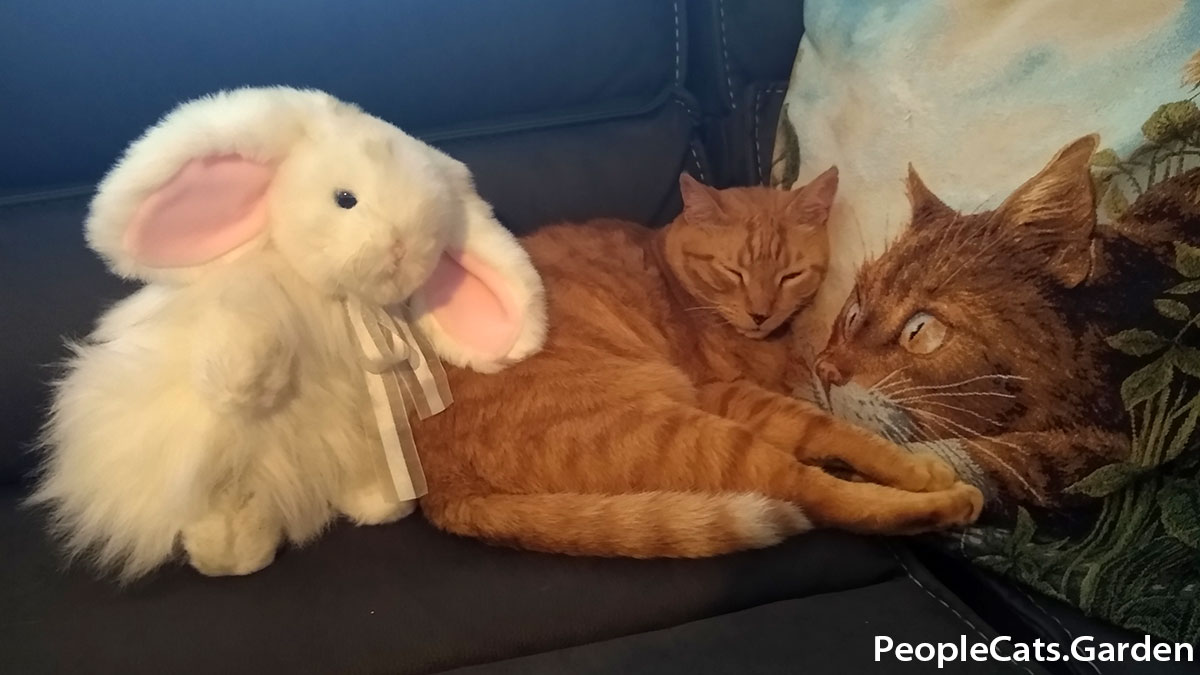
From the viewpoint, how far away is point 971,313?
88 centimetres

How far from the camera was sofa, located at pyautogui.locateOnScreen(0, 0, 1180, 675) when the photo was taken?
0.85 metres

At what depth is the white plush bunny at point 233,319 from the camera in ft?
2.69

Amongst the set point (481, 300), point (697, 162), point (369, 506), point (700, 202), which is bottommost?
point (369, 506)

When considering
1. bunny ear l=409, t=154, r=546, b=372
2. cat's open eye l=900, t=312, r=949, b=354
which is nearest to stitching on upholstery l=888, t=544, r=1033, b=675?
cat's open eye l=900, t=312, r=949, b=354

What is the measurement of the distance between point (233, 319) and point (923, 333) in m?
0.68

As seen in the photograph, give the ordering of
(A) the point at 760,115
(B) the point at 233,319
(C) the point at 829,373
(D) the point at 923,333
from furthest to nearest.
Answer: (A) the point at 760,115 < (C) the point at 829,373 < (D) the point at 923,333 < (B) the point at 233,319

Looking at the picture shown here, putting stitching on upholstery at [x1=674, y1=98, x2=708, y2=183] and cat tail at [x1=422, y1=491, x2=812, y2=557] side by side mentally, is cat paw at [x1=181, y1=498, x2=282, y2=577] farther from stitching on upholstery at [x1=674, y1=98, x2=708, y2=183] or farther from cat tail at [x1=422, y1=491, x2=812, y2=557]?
stitching on upholstery at [x1=674, y1=98, x2=708, y2=183]

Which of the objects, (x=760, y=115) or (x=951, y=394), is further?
(x=760, y=115)

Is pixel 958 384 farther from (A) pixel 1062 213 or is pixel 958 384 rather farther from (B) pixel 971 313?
(A) pixel 1062 213

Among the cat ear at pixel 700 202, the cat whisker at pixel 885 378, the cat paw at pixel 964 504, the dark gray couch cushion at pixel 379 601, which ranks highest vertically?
the cat ear at pixel 700 202

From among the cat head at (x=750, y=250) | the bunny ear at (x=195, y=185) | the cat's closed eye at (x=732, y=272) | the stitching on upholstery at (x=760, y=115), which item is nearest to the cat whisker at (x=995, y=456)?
the cat head at (x=750, y=250)

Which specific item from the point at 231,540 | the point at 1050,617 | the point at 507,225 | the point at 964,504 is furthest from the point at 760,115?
the point at 231,540

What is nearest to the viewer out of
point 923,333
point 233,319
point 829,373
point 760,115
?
point 233,319

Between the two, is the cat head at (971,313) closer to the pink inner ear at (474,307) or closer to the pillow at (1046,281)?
the pillow at (1046,281)
